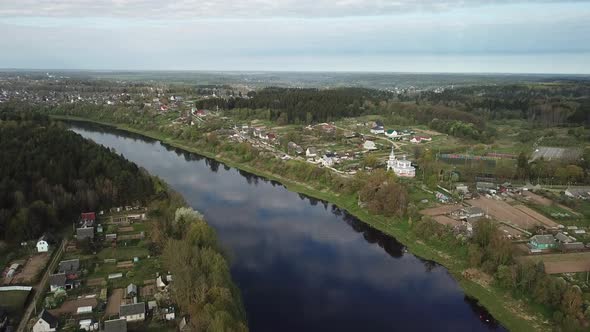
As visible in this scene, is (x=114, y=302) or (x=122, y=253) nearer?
(x=114, y=302)

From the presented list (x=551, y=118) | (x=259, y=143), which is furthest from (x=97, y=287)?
(x=551, y=118)

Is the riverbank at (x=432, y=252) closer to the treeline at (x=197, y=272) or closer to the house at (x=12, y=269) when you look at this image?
the treeline at (x=197, y=272)

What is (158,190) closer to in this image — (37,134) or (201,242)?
(201,242)

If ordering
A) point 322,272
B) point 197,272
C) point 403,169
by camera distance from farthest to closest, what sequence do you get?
point 403,169 → point 322,272 → point 197,272

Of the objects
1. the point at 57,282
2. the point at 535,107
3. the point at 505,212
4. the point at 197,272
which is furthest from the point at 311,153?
the point at 535,107

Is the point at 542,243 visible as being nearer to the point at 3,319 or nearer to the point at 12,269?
the point at 3,319

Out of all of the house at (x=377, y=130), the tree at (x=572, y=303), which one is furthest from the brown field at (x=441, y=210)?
the house at (x=377, y=130)

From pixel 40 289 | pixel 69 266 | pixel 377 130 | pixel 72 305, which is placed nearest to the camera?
pixel 72 305

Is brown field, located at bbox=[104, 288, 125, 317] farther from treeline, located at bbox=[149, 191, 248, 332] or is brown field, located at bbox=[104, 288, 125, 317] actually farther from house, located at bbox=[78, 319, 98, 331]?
treeline, located at bbox=[149, 191, 248, 332]
